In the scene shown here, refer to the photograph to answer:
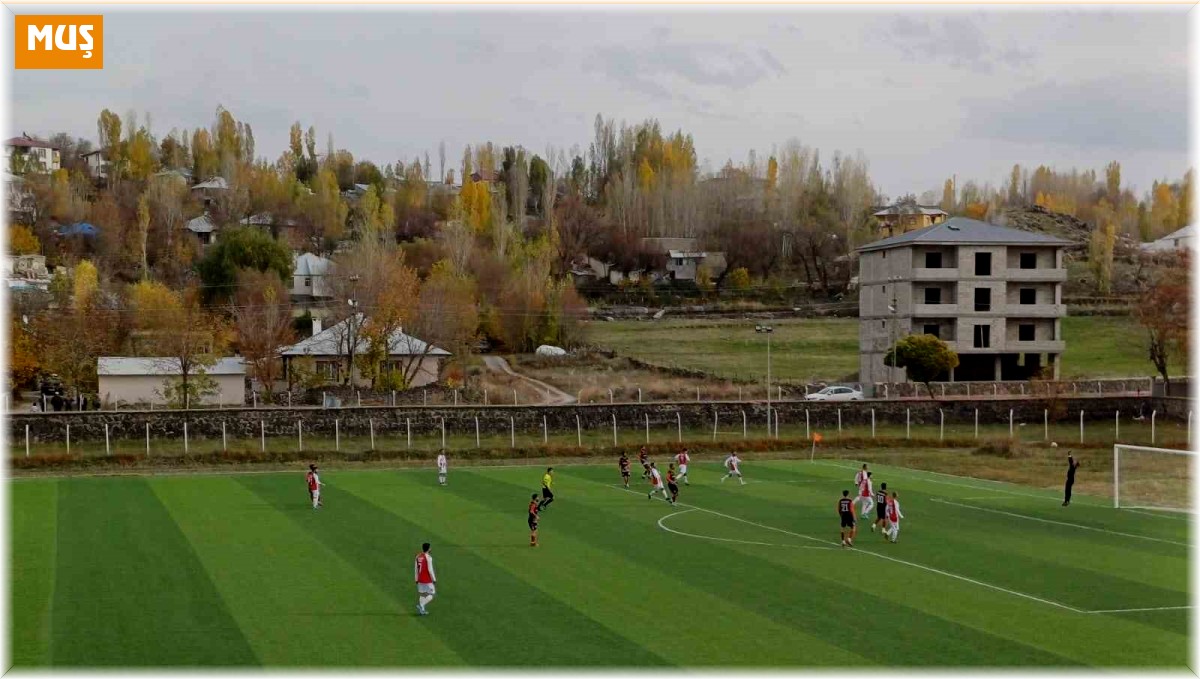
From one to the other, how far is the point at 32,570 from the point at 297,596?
8.03 metres

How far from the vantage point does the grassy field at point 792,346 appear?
102m

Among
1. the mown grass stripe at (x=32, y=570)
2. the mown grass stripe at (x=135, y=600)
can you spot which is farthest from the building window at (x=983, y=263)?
the mown grass stripe at (x=135, y=600)

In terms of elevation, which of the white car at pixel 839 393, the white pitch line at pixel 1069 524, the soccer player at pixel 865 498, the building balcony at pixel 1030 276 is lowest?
the white pitch line at pixel 1069 524

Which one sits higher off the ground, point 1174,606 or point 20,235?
point 20,235

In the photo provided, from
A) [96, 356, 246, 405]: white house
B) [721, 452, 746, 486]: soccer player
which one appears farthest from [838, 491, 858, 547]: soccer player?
[96, 356, 246, 405]: white house

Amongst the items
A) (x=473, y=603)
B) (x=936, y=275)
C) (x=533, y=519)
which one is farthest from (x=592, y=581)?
(x=936, y=275)

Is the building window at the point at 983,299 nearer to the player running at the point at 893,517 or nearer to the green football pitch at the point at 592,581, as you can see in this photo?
the green football pitch at the point at 592,581

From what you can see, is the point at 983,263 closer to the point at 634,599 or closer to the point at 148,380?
the point at 148,380

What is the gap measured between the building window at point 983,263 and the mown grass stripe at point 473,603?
177 feet

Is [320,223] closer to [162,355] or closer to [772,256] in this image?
[772,256]

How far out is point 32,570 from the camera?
33.9 meters

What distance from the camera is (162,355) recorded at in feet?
266

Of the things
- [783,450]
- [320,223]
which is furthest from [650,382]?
[320,223]

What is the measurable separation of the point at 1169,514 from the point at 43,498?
3751 centimetres
